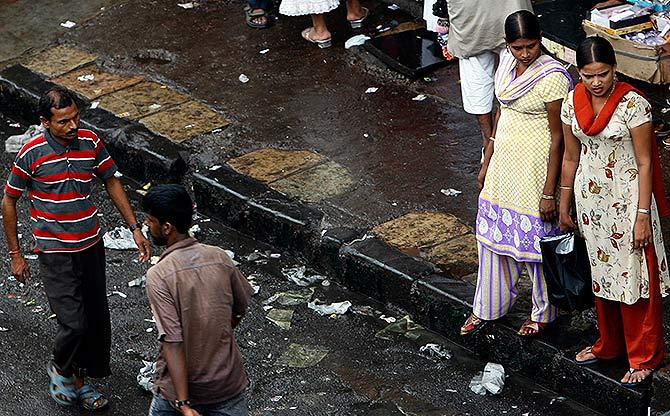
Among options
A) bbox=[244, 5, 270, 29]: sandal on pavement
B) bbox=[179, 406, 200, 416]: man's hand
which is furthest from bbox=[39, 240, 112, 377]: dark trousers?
bbox=[244, 5, 270, 29]: sandal on pavement

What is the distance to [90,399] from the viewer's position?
6055 millimetres

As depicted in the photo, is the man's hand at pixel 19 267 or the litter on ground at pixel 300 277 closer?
the man's hand at pixel 19 267

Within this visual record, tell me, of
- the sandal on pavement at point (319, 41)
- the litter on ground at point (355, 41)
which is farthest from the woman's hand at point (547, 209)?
the sandal on pavement at point (319, 41)

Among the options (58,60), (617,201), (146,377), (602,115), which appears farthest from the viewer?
(58,60)

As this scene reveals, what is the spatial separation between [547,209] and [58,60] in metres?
5.93

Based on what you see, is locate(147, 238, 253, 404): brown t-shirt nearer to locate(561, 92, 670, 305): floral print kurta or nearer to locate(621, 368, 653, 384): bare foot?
locate(561, 92, 670, 305): floral print kurta

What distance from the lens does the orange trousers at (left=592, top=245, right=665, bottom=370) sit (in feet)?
17.8

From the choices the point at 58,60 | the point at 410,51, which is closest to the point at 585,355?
the point at 410,51

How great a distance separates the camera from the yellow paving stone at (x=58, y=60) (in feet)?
33.6

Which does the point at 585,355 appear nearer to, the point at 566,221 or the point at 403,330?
the point at 566,221

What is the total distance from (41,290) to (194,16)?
4464 millimetres

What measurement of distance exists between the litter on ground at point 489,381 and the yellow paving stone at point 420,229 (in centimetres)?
116

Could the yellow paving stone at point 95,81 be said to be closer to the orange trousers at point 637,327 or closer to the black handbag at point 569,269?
the black handbag at point 569,269

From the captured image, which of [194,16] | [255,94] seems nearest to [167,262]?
[255,94]
